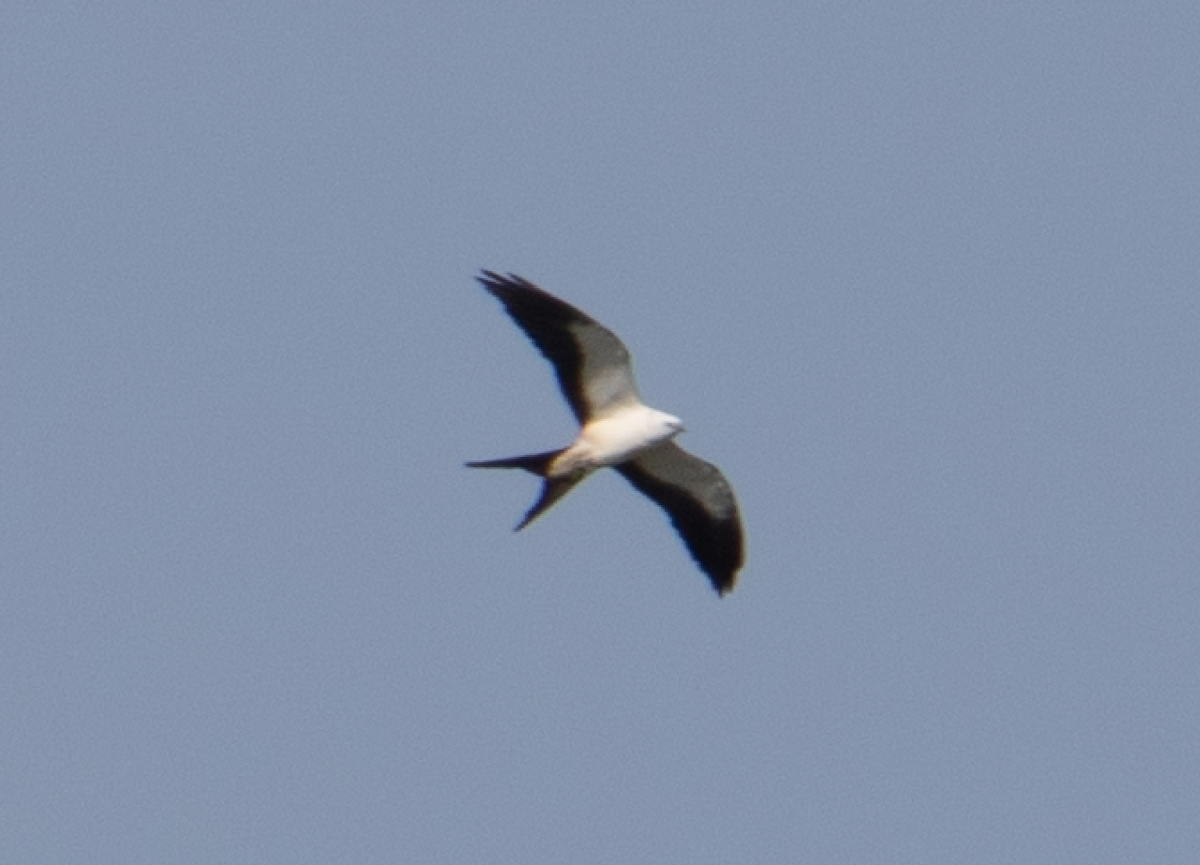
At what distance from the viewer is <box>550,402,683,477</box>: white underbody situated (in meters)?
24.4

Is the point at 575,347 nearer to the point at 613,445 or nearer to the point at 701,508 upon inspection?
the point at 613,445

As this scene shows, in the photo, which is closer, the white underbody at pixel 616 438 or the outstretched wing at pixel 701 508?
the white underbody at pixel 616 438

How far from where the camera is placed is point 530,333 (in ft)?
78.4

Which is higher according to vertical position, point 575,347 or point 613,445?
point 575,347

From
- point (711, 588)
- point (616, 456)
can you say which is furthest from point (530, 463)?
point (711, 588)

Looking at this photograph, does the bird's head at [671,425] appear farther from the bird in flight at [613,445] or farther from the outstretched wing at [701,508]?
the outstretched wing at [701,508]

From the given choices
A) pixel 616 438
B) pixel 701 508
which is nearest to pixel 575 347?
pixel 616 438

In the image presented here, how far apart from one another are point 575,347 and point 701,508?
2372mm

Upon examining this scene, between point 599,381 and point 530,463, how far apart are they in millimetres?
929

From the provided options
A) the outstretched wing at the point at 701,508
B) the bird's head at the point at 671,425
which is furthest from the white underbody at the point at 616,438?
the outstretched wing at the point at 701,508

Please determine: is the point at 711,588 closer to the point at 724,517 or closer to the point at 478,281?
the point at 724,517

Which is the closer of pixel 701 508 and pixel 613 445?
pixel 613 445

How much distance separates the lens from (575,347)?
24062 mm

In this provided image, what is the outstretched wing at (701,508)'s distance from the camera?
25438 millimetres
